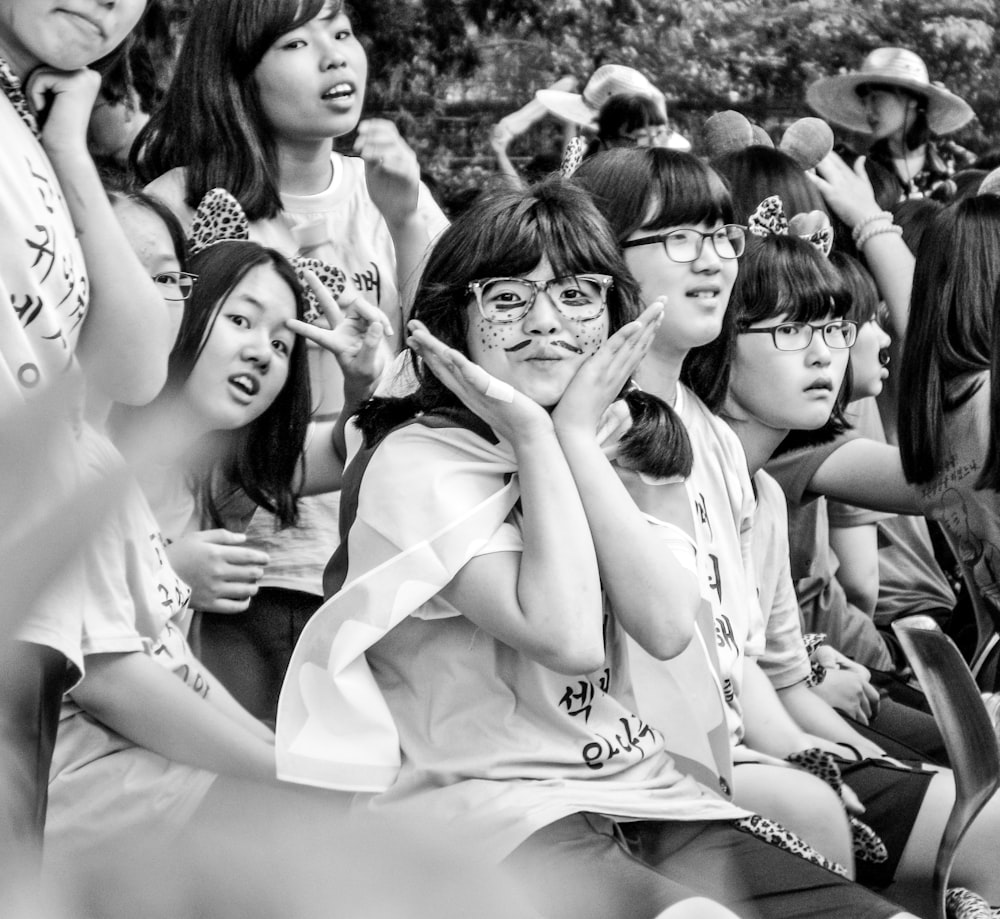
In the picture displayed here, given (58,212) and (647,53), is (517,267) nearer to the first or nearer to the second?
(58,212)

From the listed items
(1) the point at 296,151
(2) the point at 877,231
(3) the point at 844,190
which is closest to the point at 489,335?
(1) the point at 296,151

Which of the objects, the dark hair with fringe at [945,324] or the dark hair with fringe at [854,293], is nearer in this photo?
the dark hair with fringe at [945,324]

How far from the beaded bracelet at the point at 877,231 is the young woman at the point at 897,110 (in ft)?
2.37

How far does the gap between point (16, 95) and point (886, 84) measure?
135 inches

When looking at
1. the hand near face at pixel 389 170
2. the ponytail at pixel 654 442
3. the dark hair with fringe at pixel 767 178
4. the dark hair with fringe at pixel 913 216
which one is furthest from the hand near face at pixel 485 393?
the dark hair with fringe at pixel 913 216

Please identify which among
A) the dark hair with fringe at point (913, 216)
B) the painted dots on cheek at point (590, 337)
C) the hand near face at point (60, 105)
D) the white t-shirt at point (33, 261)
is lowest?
the dark hair with fringe at point (913, 216)

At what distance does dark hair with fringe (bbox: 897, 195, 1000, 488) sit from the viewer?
2855 mm

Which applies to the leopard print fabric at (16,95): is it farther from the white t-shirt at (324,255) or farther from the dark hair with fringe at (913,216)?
the dark hair with fringe at (913,216)

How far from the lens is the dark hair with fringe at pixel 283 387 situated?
222 centimetres

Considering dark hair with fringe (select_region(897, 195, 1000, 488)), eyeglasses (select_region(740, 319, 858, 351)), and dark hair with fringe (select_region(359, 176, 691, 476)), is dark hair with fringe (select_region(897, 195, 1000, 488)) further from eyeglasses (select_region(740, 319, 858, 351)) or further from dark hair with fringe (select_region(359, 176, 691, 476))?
dark hair with fringe (select_region(359, 176, 691, 476))

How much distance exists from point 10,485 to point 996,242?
9.51ft

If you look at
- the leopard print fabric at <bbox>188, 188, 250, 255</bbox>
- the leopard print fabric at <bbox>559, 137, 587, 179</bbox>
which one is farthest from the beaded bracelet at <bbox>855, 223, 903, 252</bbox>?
the leopard print fabric at <bbox>188, 188, 250, 255</bbox>

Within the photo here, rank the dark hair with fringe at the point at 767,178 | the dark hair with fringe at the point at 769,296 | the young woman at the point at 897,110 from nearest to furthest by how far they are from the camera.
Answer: the dark hair with fringe at the point at 769,296
the dark hair with fringe at the point at 767,178
the young woman at the point at 897,110

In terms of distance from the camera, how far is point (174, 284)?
7.29 ft
